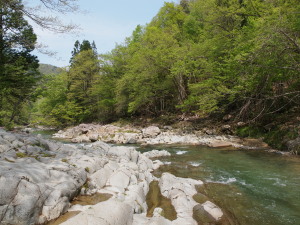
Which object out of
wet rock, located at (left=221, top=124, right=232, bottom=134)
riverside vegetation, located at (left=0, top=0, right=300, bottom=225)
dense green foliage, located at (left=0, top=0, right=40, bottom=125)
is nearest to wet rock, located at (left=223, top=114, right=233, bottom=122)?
riverside vegetation, located at (left=0, top=0, right=300, bottom=225)

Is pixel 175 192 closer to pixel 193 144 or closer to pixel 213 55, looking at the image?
pixel 193 144

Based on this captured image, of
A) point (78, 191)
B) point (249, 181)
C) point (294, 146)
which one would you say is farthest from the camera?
point (294, 146)

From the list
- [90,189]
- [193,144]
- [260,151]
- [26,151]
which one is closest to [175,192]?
[90,189]

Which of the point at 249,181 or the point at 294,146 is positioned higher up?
the point at 294,146

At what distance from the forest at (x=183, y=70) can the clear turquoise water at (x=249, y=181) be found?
2658 mm

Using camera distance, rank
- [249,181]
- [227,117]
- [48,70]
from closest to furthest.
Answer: [249,181] < [227,117] < [48,70]

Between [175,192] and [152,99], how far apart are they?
→ 20.5 metres

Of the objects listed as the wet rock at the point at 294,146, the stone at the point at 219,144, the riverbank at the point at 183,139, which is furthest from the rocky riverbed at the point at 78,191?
the riverbank at the point at 183,139

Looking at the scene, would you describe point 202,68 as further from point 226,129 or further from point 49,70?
point 49,70

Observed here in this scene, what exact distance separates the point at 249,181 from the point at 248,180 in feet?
0.35

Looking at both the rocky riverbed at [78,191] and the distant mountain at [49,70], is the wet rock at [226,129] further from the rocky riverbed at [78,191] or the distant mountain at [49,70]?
the distant mountain at [49,70]

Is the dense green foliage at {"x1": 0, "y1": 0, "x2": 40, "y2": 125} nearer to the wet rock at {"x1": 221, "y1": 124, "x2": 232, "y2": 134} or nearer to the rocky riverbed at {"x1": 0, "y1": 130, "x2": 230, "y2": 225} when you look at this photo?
the rocky riverbed at {"x1": 0, "y1": 130, "x2": 230, "y2": 225}

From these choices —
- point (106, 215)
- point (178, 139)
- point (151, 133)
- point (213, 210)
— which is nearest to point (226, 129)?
point (178, 139)

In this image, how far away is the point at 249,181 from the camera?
23.0ft
